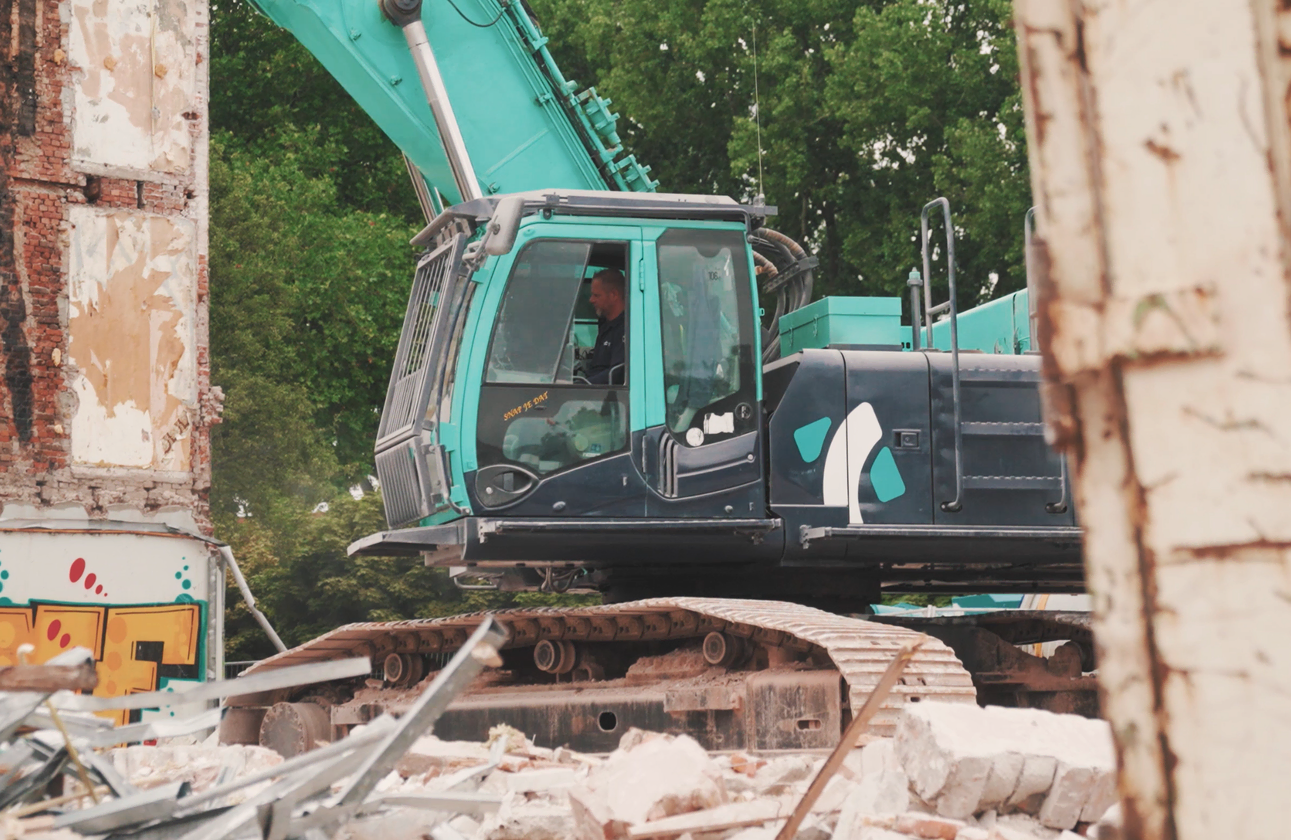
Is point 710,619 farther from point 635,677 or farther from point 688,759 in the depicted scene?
point 688,759

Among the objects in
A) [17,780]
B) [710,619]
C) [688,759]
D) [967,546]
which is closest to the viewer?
[17,780]

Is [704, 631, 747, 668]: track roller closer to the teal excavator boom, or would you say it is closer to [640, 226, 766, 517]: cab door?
[640, 226, 766, 517]: cab door

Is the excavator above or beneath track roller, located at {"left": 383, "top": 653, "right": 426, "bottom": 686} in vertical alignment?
above

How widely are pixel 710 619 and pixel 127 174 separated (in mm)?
7125

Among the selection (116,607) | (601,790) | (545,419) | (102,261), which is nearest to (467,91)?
(545,419)

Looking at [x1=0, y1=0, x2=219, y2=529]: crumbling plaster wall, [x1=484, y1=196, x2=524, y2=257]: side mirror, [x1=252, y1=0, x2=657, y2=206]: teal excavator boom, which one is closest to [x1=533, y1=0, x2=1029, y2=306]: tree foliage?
[x1=0, y1=0, x2=219, y2=529]: crumbling plaster wall

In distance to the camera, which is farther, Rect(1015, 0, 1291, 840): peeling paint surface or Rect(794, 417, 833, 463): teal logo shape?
Rect(794, 417, 833, 463): teal logo shape

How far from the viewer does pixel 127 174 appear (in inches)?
480

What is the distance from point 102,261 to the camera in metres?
11.9

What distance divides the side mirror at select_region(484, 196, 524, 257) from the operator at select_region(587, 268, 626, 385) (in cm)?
56

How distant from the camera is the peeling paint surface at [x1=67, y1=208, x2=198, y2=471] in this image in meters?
11.8

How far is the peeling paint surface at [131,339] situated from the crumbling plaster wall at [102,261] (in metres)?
0.01

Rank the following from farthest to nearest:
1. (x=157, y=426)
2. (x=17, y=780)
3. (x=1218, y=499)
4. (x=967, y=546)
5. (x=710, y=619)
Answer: (x=157, y=426) < (x=967, y=546) < (x=710, y=619) < (x=17, y=780) < (x=1218, y=499)

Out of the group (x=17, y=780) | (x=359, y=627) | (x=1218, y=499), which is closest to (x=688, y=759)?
(x=17, y=780)
